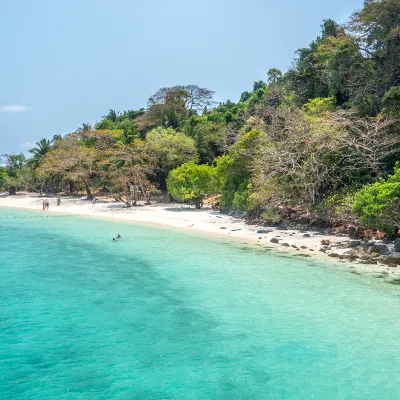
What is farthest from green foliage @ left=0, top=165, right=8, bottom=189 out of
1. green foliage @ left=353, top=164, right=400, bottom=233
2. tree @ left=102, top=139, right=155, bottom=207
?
green foliage @ left=353, top=164, right=400, bottom=233

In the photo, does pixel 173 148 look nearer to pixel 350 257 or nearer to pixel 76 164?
pixel 76 164

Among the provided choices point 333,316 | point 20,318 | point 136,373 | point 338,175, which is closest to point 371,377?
point 333,316

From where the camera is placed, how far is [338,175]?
2142 cm

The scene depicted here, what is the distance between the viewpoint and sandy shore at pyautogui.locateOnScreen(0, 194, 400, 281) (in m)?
17.0

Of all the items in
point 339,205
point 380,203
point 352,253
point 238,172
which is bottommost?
point 352,253

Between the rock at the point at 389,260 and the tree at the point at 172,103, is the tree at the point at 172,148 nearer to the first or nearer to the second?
the tree at the point at 172,103

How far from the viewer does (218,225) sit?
25.0 m

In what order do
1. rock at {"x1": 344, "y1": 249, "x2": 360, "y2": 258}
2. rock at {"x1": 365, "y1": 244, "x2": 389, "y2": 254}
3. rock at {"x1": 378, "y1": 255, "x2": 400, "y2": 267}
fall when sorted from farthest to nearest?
rock at {"x1": 344, "y1": 249, "x2": 360, "y2": 258}, rock at {"x1": 365, "y1": 244, "x2": 389, "y2": 254}, rock at {"x1": 378, "y1": 255, "x2": 400, "y2": 267}

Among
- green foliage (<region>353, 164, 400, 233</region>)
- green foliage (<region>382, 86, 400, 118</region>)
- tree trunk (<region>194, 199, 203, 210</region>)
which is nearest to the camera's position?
green foliage (<region>353, 164, 400, 233</region>)

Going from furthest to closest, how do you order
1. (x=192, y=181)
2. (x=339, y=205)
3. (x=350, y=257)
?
(x=192, y=181)
(x=339, y=205)
(x=350, y=257)

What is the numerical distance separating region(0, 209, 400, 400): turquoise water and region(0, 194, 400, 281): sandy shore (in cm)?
143

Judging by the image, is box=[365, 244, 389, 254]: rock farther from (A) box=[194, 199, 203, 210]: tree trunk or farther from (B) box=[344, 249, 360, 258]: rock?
(A) box=[194, 199, 203, 210]: tree trunk

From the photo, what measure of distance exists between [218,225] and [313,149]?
7.58 m

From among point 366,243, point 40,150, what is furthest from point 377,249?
point 40,150
